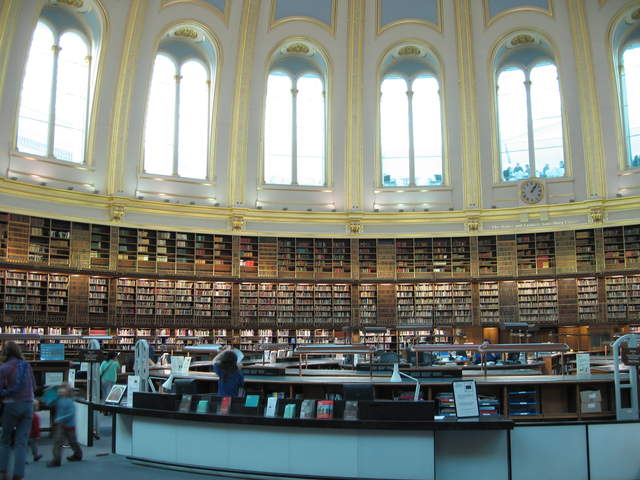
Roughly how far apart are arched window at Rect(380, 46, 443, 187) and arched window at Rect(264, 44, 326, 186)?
1.97m

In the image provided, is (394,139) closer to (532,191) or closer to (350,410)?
(532,191)

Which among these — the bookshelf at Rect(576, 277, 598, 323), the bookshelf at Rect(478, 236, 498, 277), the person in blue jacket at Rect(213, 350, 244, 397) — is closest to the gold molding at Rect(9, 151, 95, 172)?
the bookshelf at Rect(478, 236, 498, 277)

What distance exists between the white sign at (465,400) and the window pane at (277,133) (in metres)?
14.7

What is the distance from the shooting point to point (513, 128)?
19797mm

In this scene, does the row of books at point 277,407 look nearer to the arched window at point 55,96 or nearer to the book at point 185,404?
the book at point 185,404

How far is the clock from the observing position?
754 inches

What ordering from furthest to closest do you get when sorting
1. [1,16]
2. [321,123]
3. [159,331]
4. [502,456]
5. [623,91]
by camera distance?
[321,123] < [623,91] < [159,331] < [1,16] < [502,456]

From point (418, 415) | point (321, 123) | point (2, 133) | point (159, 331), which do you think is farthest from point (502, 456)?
point (321, 123)

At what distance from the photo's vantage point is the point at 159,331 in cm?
1750

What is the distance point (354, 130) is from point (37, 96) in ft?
28.6

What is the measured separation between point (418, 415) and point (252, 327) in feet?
43.3

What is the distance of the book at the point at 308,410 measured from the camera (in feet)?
18.9

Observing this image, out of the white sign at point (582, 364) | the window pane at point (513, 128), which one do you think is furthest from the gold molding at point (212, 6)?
the white sign at point (582, 364)

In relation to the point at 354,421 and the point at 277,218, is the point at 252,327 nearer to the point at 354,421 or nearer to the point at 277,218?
the point at 277,218
